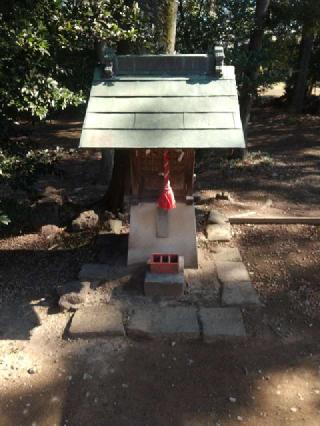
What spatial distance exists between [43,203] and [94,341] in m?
3.41

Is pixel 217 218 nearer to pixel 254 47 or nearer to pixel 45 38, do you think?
pixel 45 38

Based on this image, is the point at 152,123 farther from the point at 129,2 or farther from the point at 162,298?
the point at 129,2

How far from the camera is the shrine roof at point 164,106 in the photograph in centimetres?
403

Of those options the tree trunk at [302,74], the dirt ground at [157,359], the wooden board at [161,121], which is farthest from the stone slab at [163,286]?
the tree trunk at [302,74]

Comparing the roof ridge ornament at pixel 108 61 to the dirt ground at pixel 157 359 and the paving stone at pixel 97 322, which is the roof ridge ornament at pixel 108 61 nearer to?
the dirt ground at pixel 157 359

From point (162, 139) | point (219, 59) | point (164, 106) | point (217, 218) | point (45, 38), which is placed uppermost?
point (45, 38)

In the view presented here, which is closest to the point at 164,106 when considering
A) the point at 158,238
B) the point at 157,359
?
the point at 158,238

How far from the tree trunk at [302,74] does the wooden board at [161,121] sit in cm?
1195

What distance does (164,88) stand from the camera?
4.49 meters

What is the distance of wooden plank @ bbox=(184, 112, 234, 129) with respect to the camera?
4.12 m

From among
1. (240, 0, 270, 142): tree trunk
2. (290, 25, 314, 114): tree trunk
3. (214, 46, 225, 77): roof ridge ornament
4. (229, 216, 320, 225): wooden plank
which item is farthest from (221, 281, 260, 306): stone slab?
(290, 25, 314, 114): tree trunk

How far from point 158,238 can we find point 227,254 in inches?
45.2

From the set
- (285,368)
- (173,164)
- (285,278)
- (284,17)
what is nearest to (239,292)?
(285,278)

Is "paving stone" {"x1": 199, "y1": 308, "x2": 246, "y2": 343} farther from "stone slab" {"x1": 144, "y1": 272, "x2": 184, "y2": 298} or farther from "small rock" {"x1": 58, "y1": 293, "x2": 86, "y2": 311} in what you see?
"small rock" {"x1": 58, "y1": 293, "x2": 86, "y2": 311}
